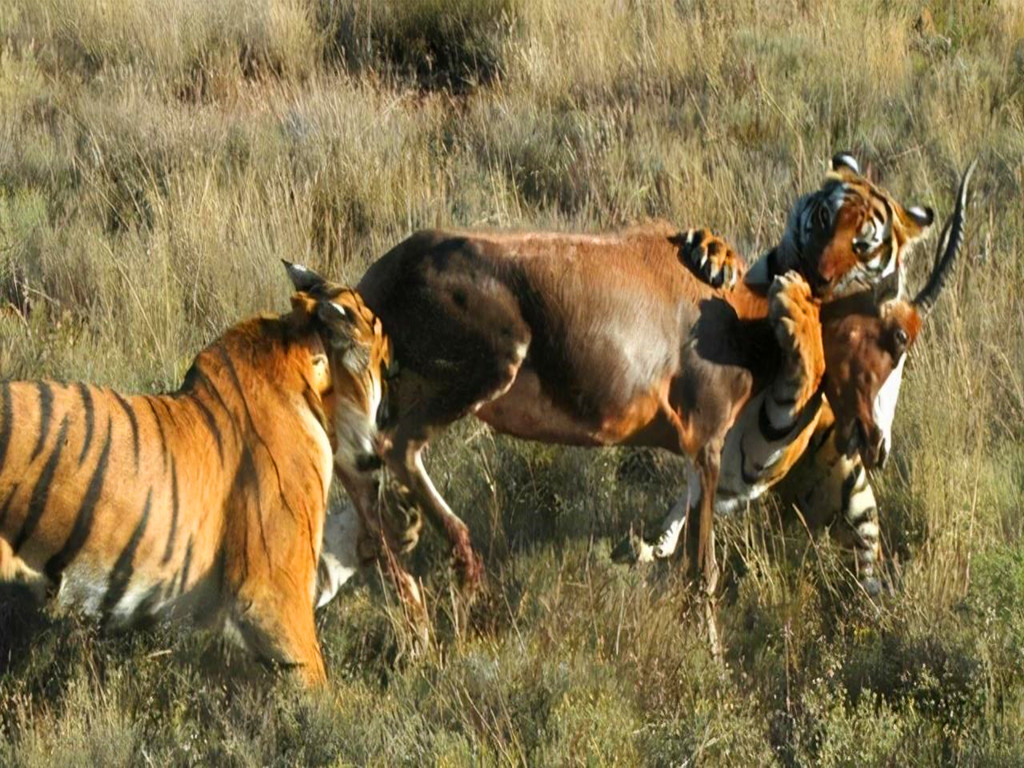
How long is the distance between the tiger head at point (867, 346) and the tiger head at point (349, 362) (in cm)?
171

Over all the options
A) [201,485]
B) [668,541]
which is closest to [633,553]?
[668,541]

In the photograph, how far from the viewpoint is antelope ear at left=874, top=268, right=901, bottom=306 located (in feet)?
21.0

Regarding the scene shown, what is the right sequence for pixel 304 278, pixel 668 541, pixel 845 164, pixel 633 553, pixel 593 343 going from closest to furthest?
pixel 304 278
pixel 593 343
pixel 633 553
pixel 668 541
pixel 845 164

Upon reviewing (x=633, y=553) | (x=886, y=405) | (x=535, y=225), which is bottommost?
(x=633, y=553)

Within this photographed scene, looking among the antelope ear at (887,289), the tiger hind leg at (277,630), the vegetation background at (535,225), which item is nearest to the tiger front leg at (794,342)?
the antelope ear at (887,289)

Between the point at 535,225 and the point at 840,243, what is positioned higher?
the point at 840,243

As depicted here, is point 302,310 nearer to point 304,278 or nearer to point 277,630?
point 304,278

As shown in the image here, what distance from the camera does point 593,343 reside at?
6.04 meters

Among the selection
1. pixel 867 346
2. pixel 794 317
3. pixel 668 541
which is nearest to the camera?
pixel 794 317

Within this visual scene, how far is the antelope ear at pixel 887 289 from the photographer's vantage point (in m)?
6.41

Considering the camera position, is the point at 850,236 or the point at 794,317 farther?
the point at 850,236

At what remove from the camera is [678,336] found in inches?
243

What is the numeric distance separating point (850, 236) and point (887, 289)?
0.81 feet

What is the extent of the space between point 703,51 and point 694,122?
893mm
